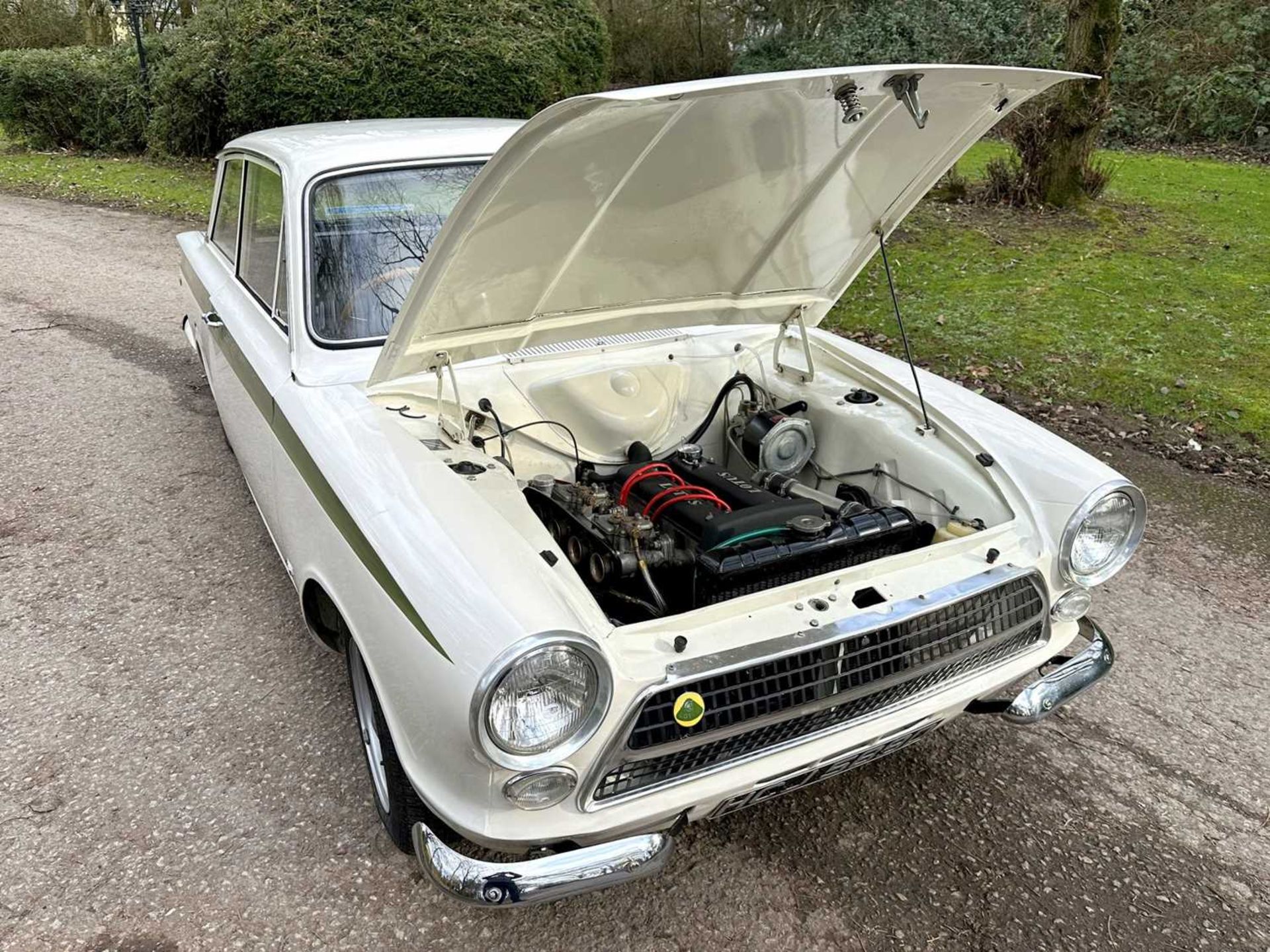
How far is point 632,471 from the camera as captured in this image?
10.1 feet

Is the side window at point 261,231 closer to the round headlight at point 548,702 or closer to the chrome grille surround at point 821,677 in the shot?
the round headlight at point 548,702

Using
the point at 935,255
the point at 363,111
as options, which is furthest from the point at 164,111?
the point at 935,255

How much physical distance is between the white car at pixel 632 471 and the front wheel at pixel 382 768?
0.02 meters

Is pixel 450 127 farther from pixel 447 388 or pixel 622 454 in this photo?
pixel 622 454

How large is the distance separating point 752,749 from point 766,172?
5.71 ft

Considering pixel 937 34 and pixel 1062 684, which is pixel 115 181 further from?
pixel 1062 684

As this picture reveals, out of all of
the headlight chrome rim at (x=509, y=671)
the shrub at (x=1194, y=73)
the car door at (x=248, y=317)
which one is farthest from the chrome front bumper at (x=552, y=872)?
the shrub at (x=1194, y=73)

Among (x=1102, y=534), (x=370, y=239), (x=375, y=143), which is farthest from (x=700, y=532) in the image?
(x=375, y=143)

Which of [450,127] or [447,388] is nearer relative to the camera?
[447,388]

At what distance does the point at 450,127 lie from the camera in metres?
3.79

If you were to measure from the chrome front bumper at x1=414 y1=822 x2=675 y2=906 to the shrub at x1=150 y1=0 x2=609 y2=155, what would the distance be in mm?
10353

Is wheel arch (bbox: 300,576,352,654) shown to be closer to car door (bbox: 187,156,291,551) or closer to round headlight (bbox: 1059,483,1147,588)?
car door (bbox: 187,156,291,551)

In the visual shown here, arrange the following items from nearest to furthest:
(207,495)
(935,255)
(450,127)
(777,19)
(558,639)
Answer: (558,639) → (450,127) → (207,495) → (935,255) → (777,19)

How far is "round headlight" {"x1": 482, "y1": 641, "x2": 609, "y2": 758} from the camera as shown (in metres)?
1.87
